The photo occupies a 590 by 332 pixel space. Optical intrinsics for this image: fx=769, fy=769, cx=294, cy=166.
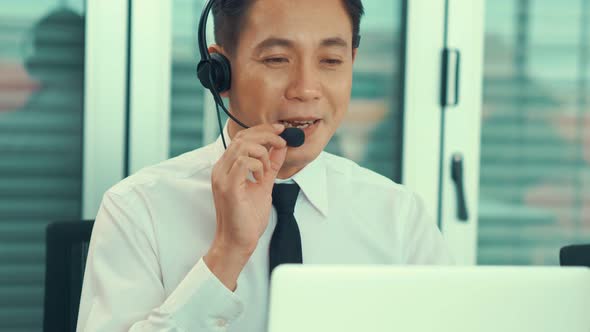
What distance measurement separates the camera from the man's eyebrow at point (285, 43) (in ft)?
4.17

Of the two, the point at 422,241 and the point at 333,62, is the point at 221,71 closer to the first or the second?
the point at 333,62

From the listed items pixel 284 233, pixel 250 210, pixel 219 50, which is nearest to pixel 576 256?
pixel 284 233

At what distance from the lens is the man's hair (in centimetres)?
131

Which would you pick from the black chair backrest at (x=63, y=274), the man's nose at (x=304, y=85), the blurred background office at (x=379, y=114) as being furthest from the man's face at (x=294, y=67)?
the blurred background office at (x=379, y=114)

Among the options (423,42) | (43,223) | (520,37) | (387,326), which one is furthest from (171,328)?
(520,37)

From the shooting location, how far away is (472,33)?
241 centimetres

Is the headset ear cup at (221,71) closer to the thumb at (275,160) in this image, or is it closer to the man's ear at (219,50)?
the man's ear at (219,50)

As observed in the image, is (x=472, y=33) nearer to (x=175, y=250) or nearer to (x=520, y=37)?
(x=520, y=37)

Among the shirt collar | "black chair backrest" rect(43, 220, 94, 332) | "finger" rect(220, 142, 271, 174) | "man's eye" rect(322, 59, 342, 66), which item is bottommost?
"black chair backrest" rect(43, 220, 94, 332)

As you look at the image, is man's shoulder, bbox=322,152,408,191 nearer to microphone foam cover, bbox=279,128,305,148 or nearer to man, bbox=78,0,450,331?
man, bbox=78,0,450,331

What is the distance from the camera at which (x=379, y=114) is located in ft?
8.02

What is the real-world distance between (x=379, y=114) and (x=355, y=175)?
3.02ft

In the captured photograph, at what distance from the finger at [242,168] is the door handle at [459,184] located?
1325mm

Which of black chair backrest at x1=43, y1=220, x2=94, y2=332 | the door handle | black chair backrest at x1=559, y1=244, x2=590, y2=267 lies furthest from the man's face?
the door handle
